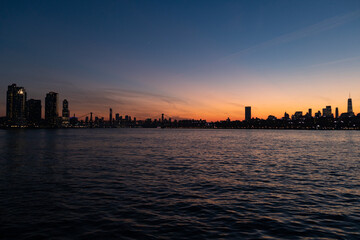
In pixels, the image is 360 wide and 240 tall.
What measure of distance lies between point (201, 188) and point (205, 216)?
20.8 feet

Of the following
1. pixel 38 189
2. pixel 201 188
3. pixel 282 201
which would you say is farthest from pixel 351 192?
pixel 38 189

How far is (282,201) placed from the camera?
16.0m

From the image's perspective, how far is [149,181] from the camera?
71.8 feet

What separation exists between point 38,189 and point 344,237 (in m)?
19.2

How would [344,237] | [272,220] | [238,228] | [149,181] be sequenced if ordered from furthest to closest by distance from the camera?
[149,181]
[272,220]
[238,228]
[344,237]

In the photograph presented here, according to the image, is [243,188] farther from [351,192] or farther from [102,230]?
[102,230]

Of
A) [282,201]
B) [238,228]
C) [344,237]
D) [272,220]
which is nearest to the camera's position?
[344,237]

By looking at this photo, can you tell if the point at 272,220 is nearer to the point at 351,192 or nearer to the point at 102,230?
the point at 102,230

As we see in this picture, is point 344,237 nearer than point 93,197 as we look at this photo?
Yes

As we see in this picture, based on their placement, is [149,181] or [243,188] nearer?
[243,188]

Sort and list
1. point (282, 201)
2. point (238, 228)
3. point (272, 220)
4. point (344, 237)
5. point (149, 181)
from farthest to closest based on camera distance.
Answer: point (149, 181), point (282, 201), point (272, 220), point (238, 228), point (344, 237)

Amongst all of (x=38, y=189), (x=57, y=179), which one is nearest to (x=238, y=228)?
(x=38, y=189)

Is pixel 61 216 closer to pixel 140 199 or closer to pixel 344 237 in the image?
pixel 140 199

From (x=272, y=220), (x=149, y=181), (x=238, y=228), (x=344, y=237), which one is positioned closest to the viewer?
(x=344, y=237)
